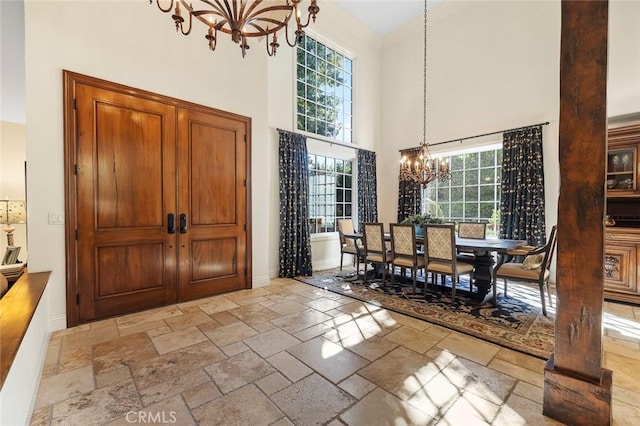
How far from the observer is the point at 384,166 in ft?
21.5

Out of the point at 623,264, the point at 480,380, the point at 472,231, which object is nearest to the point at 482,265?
the point at 472,231

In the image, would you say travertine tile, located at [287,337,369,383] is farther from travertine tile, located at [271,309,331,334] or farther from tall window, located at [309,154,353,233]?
tall window, located at [309,154,353,233]

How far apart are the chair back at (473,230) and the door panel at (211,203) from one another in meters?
3.69

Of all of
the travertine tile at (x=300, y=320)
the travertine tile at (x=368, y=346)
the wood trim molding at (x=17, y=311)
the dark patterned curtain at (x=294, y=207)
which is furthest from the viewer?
the dark patterned curtain at (x=294, y=207)

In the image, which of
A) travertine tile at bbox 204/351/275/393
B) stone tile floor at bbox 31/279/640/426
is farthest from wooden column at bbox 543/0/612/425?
travertine tile at bbox 204/351/275/393

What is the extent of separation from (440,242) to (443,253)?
0.48ft

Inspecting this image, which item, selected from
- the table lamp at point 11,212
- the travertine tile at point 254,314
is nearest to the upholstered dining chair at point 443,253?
the travertine tile at point 254,314

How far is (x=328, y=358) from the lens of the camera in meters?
2.19

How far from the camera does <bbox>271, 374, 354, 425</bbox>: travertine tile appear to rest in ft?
5.18

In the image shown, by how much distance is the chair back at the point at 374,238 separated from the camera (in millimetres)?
4155

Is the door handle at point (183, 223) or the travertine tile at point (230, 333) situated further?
the door handle at point (183, 223)

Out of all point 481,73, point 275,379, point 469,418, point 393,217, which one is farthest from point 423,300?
point 481,73

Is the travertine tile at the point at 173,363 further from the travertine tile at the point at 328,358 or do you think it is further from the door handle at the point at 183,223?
the door handle at the point at 183,223

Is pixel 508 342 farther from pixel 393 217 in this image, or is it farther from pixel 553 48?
pixel 553 48
